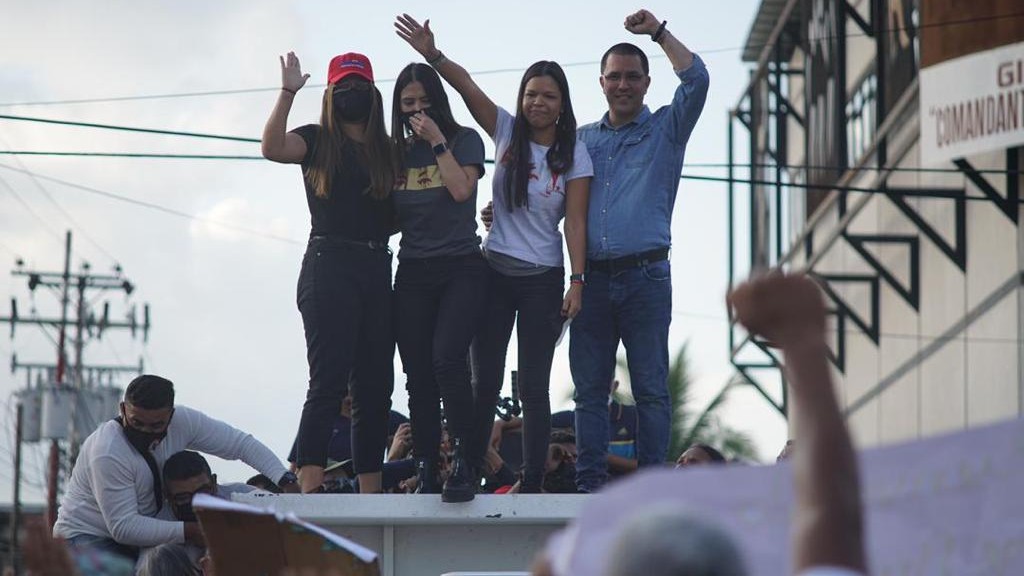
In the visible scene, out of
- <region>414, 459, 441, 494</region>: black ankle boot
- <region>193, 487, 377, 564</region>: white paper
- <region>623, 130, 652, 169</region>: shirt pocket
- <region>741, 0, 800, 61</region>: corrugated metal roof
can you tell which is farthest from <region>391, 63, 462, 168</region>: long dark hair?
<region>741, 0, 800, 61</region>: corrugated metal roof

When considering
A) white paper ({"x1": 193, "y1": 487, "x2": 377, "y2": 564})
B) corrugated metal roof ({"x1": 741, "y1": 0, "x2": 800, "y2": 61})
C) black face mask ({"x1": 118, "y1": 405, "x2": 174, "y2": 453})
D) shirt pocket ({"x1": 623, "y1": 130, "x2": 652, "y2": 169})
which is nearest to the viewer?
white paper ({"x1": 193, "y1": 487, "x2": 377, "y2": 564})

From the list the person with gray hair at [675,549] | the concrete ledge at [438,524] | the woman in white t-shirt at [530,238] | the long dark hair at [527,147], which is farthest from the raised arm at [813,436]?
the long dark hair at [527,147]

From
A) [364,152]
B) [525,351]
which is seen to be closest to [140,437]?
[364,152]

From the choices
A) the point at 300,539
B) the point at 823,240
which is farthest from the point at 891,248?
the point at 300,539

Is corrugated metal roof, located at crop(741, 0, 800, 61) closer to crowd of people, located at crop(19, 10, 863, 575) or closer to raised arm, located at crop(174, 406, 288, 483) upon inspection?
crowd of people, located at crop(19, 10, 863, 575)

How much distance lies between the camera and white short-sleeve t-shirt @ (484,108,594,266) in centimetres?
779

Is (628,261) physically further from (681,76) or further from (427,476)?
(427,476)

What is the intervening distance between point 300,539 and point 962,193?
15.0m

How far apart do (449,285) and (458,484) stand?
33.2 inches

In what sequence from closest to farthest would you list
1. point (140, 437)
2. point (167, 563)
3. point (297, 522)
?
point (297, 522) → point (167, 563) → point (140, 437)

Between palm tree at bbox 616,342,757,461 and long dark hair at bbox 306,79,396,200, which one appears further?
palm tree at bbox 616,342,757,461

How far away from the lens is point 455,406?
25.0 feet

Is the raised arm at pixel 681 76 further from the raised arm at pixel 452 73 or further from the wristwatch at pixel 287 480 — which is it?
the wristwatch at pixel 287 480

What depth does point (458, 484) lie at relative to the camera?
7.41 metres
